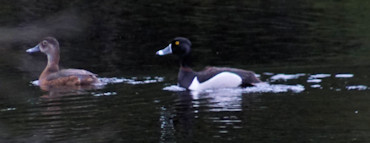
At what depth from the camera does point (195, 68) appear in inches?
942

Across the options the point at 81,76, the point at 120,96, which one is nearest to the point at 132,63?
the point at 81,76

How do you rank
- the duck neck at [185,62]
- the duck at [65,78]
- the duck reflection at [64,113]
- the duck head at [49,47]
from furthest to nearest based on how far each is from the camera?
the duck head at [49,47] → the duck neck at [185,62] → the duck at [65,78] → the duck reflection at [64,113]

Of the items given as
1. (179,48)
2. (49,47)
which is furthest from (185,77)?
(49,47)

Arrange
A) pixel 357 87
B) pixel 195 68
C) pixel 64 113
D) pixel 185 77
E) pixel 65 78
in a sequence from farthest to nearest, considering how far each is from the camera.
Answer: pixel 195 68 < pixel 65 78 < pixel 185 77 < pixel 357 87 < pixel 64 113

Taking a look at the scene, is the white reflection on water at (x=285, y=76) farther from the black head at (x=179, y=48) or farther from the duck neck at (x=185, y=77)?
the black head at (x=179, y=48)

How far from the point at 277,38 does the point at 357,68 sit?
23.6 feet

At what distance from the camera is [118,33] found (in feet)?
102

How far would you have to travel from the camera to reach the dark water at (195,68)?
15.6 metres

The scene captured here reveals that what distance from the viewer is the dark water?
1565 centimetres

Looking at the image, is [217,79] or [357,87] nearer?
[357,87]

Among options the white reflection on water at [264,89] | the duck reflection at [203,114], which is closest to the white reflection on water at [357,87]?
the white reflection on water at [264,89]

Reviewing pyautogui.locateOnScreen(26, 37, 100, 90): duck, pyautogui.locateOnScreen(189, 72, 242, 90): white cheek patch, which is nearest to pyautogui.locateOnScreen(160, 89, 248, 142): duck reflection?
pyautogui.locateOnScreen(189, 72, 242, 90): white cheek patch

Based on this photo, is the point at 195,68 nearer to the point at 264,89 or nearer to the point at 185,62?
the point at 185,62

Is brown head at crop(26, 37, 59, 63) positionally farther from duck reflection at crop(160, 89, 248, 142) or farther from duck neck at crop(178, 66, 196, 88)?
duck reflection at crop(160, 89, 248, 142)
